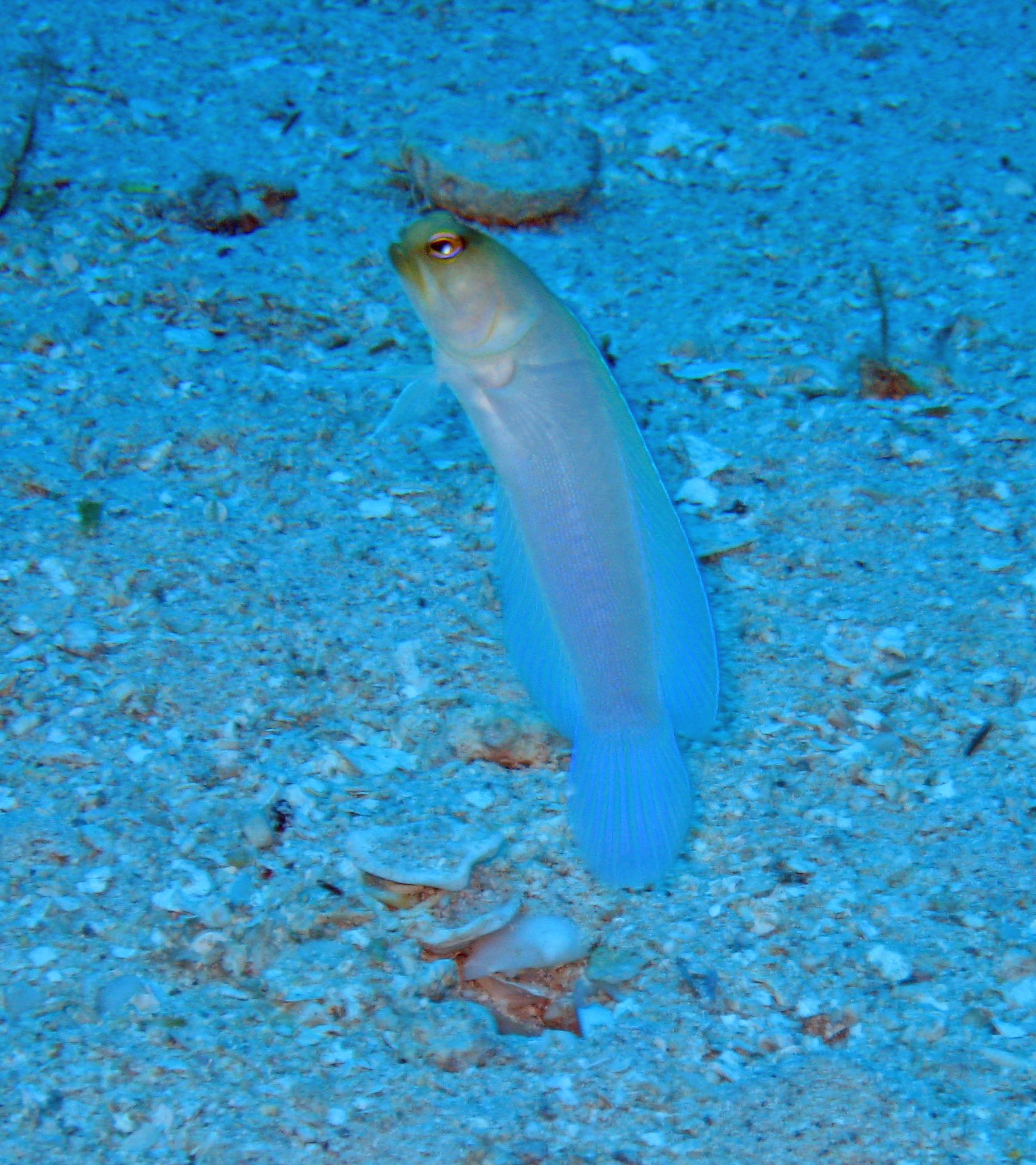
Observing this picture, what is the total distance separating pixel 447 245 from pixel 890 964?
1318 mm

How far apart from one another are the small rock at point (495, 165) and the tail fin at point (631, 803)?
205cm

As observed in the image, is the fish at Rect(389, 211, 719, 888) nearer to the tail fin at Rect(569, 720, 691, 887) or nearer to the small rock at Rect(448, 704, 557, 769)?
the tail fin at Rect(569, 720, 691, 887)

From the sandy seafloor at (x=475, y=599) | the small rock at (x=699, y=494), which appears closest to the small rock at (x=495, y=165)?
Answer: the sandy seafloor at (x=475, y=599)

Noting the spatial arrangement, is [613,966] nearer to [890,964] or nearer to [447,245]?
[890,964]

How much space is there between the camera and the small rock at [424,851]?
172 centimetres

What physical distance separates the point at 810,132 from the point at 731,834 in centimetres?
273

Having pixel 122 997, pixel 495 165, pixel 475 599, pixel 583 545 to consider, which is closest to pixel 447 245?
pixel 583 545

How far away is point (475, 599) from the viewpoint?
7.57ft

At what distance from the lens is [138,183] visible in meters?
3.22

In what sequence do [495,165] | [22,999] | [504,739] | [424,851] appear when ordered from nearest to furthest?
1. [22,999]
2. [424,851]
3. [504,739]
4. [495,165]

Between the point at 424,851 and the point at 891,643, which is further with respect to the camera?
the point at 891,643

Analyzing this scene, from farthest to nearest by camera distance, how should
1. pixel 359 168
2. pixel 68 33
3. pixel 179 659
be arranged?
pixel 68 33 → pixel 359 168 → pixel 179 659

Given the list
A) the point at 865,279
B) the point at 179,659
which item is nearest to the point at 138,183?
the point at 179,659

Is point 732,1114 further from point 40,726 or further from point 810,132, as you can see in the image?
point 810,132
